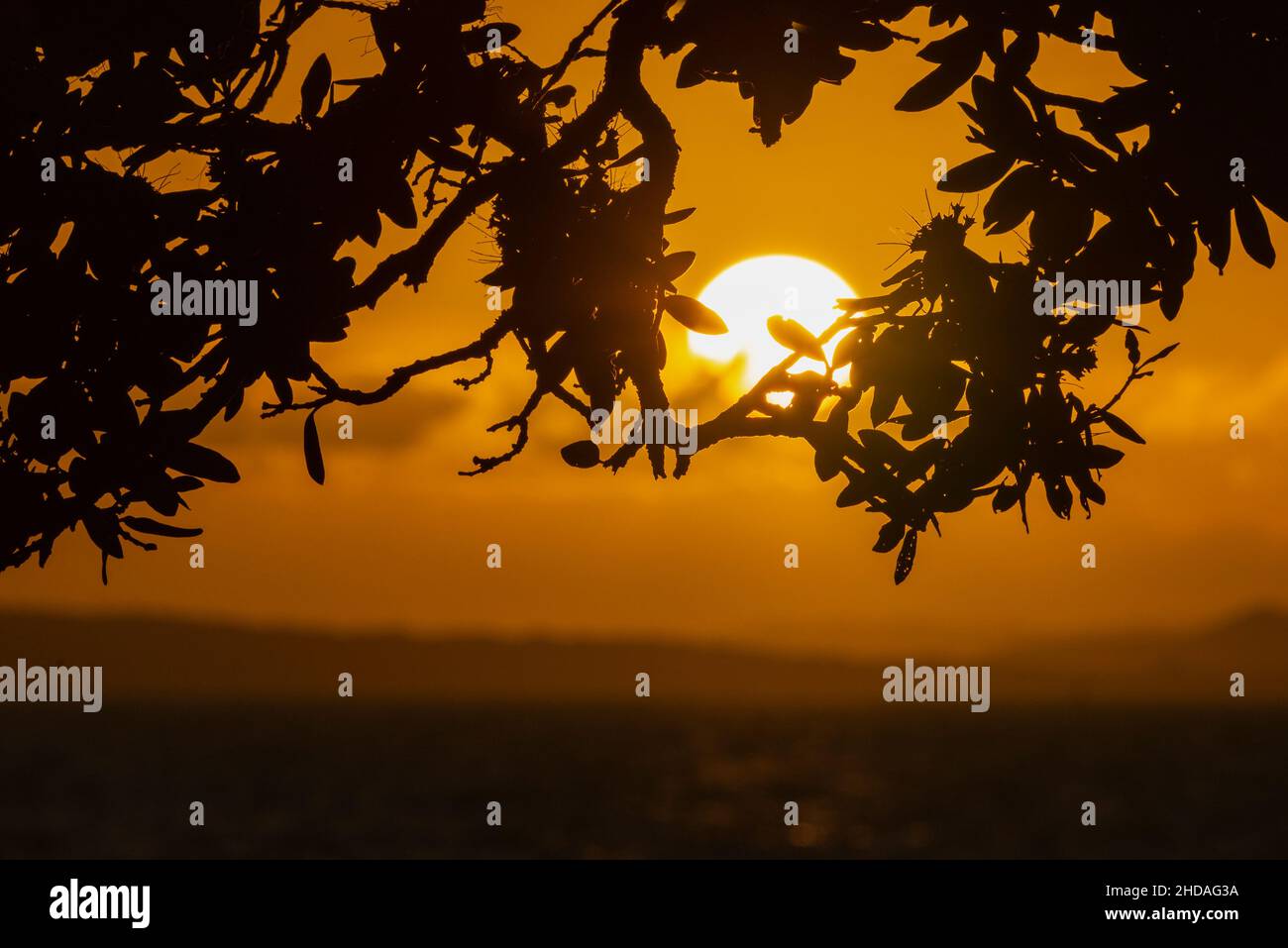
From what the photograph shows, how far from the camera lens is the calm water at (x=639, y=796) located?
274ft

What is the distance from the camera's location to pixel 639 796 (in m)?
106

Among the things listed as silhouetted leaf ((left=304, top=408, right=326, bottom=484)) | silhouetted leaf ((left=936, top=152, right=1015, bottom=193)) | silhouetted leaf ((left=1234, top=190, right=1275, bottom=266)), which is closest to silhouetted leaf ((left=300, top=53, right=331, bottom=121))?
silhouetted leaf ((left=304, top=408, right=326, bottom=484))

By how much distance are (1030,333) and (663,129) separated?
1.61 metres

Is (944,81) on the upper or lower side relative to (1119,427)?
upper

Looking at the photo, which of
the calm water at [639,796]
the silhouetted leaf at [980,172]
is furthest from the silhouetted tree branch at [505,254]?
the calm water at [639,796]

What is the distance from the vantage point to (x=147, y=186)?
16.8ft

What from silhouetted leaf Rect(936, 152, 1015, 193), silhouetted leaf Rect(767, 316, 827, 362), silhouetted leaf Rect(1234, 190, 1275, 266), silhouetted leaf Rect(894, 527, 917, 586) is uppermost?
silhouetted leaf Rect(936, 152, 1015, 193)

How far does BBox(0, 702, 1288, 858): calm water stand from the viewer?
83.4m

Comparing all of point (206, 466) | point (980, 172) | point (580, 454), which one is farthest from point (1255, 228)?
point (206, 466)

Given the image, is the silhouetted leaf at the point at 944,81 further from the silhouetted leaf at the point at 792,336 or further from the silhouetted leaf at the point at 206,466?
the silhouetted leaf at the point at 206,466

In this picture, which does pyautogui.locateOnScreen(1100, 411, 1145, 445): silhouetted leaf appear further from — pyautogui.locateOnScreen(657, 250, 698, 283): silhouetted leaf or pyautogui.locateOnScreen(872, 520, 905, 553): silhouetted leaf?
pyautogui.locateOnScreen(657, 250, 698, 283): silhouetted leaf

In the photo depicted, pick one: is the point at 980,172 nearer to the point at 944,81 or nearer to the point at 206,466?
the point at 944,81

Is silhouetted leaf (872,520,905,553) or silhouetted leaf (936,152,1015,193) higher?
silhouetted leaf (936,152,1015,193)
